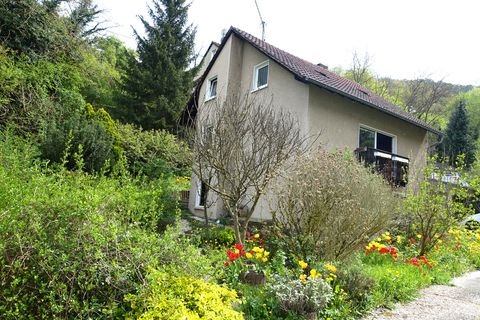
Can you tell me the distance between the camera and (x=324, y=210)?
500 cm

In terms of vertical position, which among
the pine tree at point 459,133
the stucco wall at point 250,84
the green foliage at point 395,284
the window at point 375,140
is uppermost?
the pine tree at point 459,133

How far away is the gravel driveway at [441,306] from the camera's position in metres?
4.12

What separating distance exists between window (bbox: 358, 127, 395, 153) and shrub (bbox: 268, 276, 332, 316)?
8749mm

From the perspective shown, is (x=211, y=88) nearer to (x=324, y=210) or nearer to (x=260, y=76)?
(x=260, y=76)

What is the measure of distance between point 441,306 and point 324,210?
2.11 metres

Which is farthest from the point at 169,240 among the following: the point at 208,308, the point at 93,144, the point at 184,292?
the point at 93,144

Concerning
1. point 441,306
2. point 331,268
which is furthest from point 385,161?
point 331,268

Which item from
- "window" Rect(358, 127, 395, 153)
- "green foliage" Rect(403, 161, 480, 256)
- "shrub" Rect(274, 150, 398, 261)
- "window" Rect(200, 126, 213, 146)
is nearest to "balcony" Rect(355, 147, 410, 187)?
"window" Rect(358, 127, 395, 153)

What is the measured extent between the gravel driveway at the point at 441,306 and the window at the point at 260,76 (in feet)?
28.0

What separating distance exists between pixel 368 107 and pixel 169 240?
10693 millimetres

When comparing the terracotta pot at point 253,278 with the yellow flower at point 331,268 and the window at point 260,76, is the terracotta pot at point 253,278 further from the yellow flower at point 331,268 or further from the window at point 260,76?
the window at point 260,76

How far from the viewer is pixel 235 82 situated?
12.8 meters

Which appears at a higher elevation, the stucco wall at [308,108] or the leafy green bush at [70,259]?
the stucco wall at [308,108]

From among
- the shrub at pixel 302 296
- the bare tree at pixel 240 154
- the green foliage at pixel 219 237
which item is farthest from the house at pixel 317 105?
the shrub at pixel 302 296
